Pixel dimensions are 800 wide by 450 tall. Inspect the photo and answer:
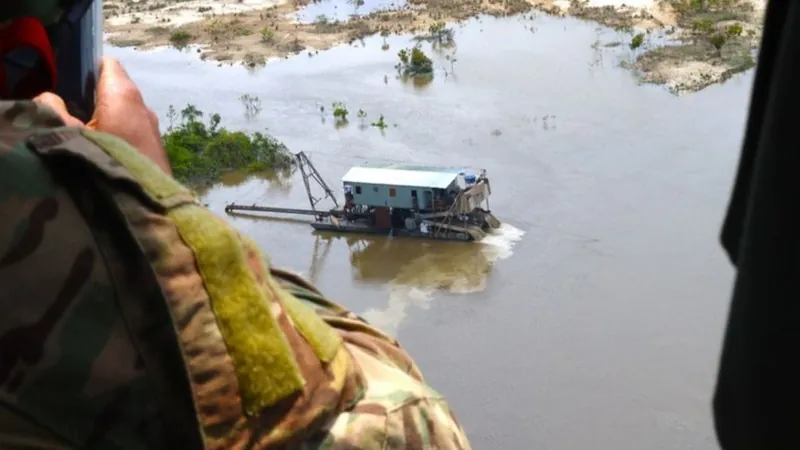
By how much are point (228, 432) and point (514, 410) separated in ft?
8.87

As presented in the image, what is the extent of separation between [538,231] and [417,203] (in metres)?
0.54

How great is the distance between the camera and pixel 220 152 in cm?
508

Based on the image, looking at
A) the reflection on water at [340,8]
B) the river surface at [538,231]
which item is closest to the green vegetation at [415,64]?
the river surface at [538,231]

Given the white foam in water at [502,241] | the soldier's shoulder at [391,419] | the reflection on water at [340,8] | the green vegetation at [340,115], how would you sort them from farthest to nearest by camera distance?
1. the reflection on water at [340,8]
2. the green vegetation at [340,115]
3. the white foam in water at [502,241]
4. the soldier's shoulder at [391,419]

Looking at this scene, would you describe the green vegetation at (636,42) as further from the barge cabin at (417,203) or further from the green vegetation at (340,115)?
the barge cabin at (417,203)

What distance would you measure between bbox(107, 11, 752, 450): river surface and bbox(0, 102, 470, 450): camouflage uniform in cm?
162

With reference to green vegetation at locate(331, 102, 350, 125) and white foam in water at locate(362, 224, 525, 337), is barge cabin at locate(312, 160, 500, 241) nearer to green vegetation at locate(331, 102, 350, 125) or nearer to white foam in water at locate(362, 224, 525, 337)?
white foam in water at locate(362, 224, 525, 337)

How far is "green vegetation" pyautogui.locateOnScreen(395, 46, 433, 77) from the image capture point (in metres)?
6.04

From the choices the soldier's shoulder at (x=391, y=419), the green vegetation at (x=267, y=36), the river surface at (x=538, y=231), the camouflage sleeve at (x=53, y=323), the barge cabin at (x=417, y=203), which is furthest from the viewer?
the green vegetation at (x=267, y=36)

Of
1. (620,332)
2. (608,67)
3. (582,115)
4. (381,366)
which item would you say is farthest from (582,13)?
(381,366)

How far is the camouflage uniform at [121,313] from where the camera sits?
0.51 metres

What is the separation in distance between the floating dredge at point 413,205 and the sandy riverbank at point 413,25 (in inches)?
68.1

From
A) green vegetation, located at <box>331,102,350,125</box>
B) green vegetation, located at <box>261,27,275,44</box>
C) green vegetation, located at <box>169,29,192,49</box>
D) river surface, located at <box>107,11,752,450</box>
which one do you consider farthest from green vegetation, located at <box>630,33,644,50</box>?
green vegetation, located at <box>169,29,192,49</box>

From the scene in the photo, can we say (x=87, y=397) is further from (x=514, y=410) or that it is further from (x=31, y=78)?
(x=514, y=410)
